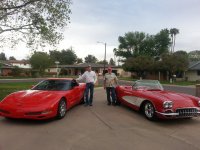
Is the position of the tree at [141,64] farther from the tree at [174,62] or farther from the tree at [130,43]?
the tree at [130,43]

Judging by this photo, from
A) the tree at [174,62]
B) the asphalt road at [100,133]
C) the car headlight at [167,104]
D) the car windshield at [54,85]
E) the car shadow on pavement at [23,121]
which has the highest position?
Answer: the tree at [174,62]

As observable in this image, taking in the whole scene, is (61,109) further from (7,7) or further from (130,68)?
(130,68)

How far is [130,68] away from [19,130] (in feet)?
150

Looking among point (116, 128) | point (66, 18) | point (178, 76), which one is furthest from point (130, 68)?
point (116, 128)

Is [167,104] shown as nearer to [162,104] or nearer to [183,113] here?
[162,104]

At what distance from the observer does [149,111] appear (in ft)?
25.5

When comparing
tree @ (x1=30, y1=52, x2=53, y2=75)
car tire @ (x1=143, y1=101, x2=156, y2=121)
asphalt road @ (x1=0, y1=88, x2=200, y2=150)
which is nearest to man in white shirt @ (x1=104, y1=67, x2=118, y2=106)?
asphalt road @ (x1=0, y1=88, x2=200, y2=150)

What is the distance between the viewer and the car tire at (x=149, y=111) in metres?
7.53

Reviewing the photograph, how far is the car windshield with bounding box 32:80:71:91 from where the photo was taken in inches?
337

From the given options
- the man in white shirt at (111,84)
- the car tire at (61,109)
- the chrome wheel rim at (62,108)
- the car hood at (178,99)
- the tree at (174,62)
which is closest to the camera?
the car hood at (178,99)

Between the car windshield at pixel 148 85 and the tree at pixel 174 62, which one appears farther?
the tree at pixel 174 62

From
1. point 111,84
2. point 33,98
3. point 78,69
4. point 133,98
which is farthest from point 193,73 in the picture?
point 33,98

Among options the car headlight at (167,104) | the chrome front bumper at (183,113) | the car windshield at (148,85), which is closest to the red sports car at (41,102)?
the car windshield at (148,85)

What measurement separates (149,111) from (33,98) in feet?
11.7
